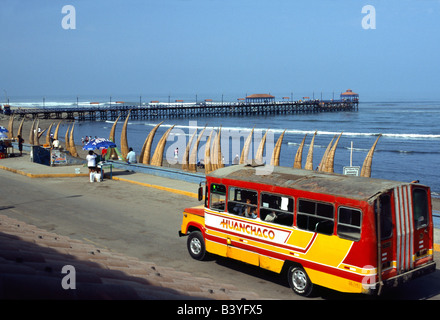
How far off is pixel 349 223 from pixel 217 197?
3.37 meters

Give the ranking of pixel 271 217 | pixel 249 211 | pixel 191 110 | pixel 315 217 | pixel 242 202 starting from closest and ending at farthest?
pixel 315 217
pixel 271 217
pixel 249 211
pixel 242 202
pixel 191 110

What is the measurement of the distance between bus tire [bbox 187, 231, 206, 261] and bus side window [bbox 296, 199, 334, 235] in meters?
2.95

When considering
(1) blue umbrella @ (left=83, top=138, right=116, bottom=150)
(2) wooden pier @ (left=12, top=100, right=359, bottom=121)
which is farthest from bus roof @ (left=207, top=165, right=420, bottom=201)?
(2) wooden pier @ (left=12, top=100, right=359, bottom=121)

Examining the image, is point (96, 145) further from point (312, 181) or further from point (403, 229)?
point (403, 229)

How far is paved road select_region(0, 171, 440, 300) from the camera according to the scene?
995cm

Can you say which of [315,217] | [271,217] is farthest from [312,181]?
[271,217]

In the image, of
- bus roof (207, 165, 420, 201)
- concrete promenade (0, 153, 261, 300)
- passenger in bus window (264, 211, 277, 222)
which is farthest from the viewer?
passenger in bus window (264, 211, 277, 222)

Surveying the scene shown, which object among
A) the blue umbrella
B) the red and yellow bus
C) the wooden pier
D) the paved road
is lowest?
the paved road

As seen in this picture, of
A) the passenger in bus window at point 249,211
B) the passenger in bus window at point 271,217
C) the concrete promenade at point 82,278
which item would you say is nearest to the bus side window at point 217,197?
the passenger in bus window at point 249,211

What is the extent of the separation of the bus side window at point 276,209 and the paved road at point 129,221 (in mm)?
1388

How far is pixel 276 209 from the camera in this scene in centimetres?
952

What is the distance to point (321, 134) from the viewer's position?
7519 centimetres

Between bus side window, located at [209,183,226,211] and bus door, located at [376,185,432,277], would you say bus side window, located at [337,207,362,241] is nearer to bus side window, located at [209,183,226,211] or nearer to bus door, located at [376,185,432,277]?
bus door, located at [376,185,432,277]

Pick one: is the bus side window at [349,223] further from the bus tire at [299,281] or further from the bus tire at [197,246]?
the bus tire at [197,246]
